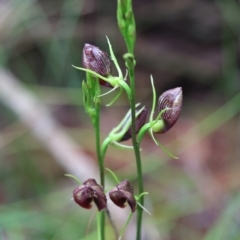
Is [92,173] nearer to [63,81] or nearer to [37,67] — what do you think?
[63,81]

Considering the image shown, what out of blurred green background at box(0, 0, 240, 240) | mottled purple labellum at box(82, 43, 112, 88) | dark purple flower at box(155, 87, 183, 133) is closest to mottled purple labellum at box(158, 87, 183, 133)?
dark purple flower at box(155, 87, 183, 133)

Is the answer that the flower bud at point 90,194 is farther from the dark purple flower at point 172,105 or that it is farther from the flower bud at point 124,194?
the dark purple flower at point 172,105

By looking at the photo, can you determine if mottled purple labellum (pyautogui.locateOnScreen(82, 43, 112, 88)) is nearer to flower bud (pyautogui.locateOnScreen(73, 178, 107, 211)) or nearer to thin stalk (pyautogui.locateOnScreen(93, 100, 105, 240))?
thin stalk (pyautogui.locateOnScreen(93, 100, 105, 240))

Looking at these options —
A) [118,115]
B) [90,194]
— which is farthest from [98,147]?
[118,115]

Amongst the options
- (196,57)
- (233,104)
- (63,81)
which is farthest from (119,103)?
(233,104)

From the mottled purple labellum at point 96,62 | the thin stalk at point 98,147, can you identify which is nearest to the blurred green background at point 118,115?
the thin stalk at point 98,147

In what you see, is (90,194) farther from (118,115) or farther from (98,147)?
(118,115)

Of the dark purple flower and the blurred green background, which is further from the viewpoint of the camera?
the blurred green background

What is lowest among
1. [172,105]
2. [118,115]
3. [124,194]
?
[118,115]
